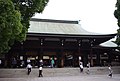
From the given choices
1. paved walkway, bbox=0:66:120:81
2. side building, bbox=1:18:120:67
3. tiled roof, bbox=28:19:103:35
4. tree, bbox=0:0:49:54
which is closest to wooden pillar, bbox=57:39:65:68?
side building, bbox=1:18:120:67

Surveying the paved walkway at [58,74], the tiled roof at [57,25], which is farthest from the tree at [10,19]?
the tiled roof at [57,25]

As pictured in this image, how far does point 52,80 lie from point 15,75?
5061 millimetres

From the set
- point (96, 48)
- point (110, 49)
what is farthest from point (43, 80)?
point (110, 49)

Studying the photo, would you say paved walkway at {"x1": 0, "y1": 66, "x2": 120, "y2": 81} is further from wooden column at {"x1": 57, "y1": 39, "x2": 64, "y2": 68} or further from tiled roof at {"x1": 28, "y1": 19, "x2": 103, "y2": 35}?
tiled roof at {"x1": 28, "y1": 19, "x2": 103, "y2": 35}

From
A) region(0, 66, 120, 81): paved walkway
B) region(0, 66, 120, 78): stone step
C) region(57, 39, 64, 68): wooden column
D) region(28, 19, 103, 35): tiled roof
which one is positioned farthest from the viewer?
region(28, 19, 103, 35): tiled roof

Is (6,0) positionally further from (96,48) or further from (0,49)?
(96,48)

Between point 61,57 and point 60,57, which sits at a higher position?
point 61,57

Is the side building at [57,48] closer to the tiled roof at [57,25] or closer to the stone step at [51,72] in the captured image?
the tiled roof at [57,25]

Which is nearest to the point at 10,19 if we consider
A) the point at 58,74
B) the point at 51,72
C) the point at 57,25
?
the point at 51,72

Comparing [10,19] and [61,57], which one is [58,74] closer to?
[61,57]

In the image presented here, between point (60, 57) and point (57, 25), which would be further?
point (57, 25)

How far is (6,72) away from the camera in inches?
903

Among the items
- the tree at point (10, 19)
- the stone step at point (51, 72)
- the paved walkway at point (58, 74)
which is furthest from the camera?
the stone step at point (51, 72)

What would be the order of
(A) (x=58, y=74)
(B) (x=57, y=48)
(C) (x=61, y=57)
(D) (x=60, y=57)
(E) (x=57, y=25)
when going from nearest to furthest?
(A) (x=58, y=74) → (C) (x=61, y=57) → (B) (x=57, y=48) → (D) (x=60, y=57) → (E) (x=57, y=25)
